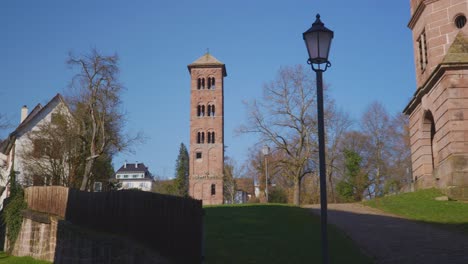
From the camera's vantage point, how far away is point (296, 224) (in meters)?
21.2

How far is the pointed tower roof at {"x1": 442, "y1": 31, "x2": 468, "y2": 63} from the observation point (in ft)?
83.9

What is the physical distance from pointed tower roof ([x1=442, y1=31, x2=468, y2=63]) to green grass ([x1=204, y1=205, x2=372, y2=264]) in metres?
10.1

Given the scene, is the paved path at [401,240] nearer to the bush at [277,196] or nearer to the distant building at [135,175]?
the bush at [277,196]

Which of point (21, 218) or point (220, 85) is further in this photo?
point (220, 85)

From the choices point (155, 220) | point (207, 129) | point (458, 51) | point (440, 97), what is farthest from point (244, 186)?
point (155, 220)

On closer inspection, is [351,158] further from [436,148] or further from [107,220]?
[107,220]

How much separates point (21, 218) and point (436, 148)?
67.9 feet

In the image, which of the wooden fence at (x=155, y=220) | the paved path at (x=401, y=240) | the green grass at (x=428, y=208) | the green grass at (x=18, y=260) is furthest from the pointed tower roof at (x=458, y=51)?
the green grass at (x=18, y=260)

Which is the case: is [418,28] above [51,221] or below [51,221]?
above

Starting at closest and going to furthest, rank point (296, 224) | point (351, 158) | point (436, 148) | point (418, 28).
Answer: point (296, 224) → point (436, 148) → point (418, 28) → point (351, 158)

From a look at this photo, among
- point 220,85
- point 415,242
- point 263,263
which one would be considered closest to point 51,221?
point 263,263

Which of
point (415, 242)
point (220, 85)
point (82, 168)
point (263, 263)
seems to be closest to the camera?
point (263, 263)

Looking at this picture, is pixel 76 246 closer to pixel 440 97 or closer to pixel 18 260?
pixel 18 260

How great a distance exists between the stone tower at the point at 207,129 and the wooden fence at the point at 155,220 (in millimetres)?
53618
